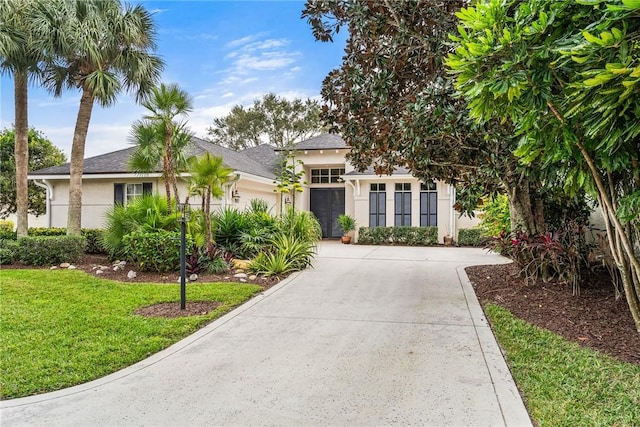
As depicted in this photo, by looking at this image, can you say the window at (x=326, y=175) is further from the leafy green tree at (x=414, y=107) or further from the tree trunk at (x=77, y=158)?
the leafy green tree at (x=414, y=107)

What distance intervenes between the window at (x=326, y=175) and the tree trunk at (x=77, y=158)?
1069cm

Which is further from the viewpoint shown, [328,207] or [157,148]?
[328,207]

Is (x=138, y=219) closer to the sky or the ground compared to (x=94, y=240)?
closer to the sky

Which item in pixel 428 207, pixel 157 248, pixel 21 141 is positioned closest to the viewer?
pixel 157 248

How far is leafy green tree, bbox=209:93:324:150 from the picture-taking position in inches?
1319

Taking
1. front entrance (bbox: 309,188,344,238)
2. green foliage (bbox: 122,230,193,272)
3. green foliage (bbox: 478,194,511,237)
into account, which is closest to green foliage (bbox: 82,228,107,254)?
green foliage (bbox: 122,230,193,272)

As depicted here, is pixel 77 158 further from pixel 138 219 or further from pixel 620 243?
pixel 620 243

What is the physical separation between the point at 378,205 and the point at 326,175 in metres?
3.61

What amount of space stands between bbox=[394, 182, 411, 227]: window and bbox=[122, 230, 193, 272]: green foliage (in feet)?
33.9

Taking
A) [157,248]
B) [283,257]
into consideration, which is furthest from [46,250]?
[283,257]

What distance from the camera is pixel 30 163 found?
1948cm

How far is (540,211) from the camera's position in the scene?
25.5 ft

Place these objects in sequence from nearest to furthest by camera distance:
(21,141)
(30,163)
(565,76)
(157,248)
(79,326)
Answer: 1. (565,76)
2. (79,326)
3. (157,248)
4. (21,141)
5. (30,163)

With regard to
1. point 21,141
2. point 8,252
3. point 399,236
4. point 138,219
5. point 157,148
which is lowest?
point 8,252
